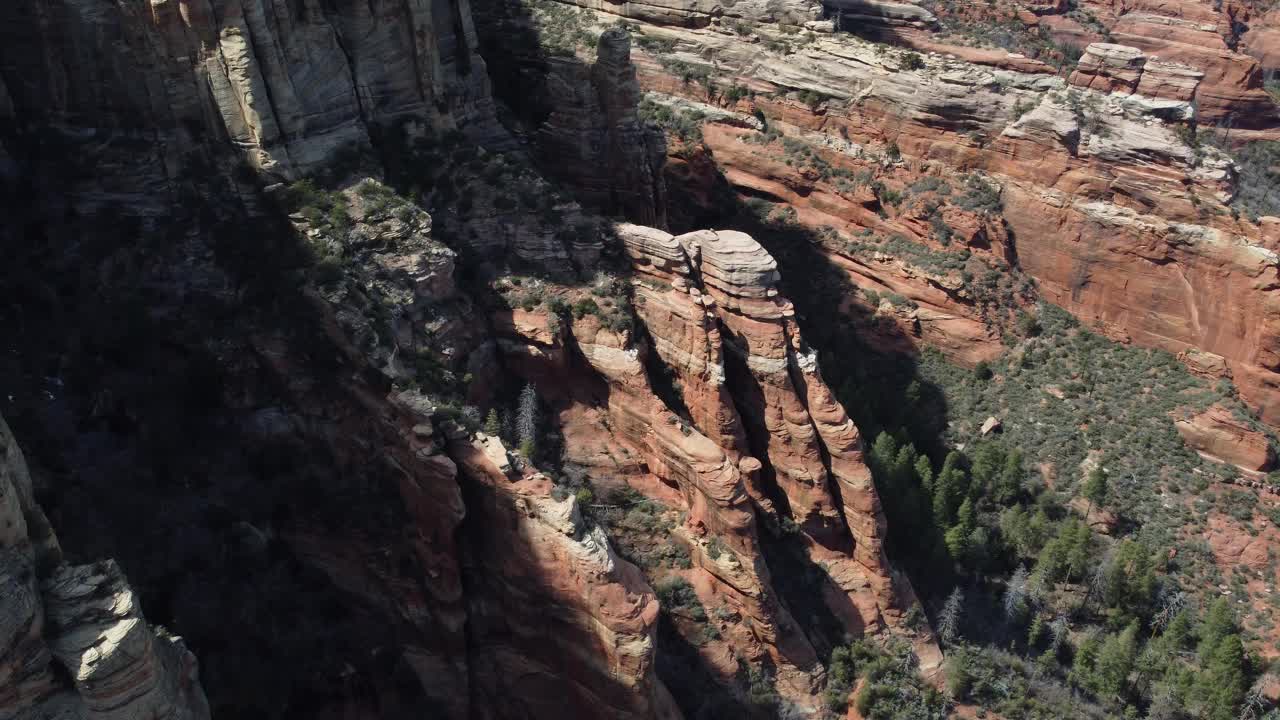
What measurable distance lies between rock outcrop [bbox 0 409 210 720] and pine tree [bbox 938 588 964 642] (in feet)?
120

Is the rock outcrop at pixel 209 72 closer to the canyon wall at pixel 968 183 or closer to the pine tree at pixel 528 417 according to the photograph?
the pine tree at pixel 528 417

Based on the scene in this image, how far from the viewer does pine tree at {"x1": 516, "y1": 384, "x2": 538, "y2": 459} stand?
137 feet

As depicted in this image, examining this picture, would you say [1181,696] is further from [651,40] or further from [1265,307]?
[651,40]

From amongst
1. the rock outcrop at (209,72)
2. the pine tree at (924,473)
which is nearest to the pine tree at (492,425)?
the rock outcrop at (209,72)

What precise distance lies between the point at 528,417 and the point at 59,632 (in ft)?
74.4

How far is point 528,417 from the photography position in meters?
42.0

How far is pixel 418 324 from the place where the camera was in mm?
38812

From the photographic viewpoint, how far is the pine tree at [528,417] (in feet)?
137

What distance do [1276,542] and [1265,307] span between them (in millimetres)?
13893

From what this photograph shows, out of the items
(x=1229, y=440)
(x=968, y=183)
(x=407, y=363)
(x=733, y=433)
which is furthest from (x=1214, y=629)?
(x=407, y=363)

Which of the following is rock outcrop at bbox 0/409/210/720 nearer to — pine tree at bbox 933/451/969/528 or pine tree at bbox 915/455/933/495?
pine tree at bbox 933/451/969/528

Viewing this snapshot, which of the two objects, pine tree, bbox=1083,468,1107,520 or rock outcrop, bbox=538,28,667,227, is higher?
rock outcrop, bbox=538,28,667,227

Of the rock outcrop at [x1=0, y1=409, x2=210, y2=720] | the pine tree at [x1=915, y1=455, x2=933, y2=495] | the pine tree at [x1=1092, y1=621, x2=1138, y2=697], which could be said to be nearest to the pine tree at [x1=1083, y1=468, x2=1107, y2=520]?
the pine tree at [x1=915, y1=455, x2=933, y2=495]

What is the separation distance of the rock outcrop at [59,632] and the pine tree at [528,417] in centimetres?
2046
